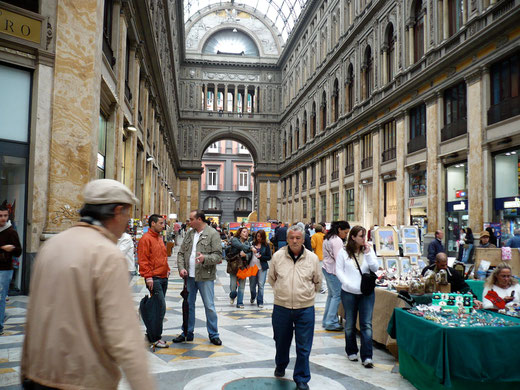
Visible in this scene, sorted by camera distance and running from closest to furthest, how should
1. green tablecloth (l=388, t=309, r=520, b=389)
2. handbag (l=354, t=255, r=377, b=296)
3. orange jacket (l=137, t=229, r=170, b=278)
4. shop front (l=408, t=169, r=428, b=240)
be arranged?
green tablecloth (l=388, t=309, r=520, b=389), handbag (l=354, t=255, r=377, b=296), orange jacket (l=137, t=229, r=170, b=278), shop front (l=408, t=169, r=428, b=240)

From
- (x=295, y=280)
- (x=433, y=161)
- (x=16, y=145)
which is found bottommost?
(x=295, y=280)

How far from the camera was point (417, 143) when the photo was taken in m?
21.6

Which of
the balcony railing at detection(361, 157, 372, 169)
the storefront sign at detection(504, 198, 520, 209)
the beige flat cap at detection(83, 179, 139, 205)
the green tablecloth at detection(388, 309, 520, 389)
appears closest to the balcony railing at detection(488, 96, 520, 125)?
the storefront sign at detection(504, 198, 520, 209)

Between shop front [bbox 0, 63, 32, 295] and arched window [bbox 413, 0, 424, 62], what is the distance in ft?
58.4

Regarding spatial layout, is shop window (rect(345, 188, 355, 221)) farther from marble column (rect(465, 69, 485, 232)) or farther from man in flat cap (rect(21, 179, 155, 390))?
man in flat cap (rect(21, 179, 155, 390))

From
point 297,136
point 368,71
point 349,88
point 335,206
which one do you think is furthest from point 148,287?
point 297,136

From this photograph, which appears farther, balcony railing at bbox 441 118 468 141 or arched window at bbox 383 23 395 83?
arched window at bbox 383 23 395 83

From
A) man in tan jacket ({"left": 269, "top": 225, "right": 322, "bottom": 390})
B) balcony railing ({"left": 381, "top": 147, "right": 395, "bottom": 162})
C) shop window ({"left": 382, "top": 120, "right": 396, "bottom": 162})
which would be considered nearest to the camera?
man in tan jacket ({"left": 269, "top": 225, "right": 322, "bottom": 390})

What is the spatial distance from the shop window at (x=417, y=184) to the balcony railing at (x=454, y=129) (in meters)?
2.30

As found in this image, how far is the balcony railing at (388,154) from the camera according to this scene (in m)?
24.4

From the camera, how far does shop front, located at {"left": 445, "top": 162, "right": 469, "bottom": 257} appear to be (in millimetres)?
17900

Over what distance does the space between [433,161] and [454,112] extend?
7.23ft

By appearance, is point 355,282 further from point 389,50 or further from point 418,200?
point 389,50

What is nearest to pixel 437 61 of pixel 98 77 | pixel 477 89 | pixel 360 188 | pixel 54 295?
pixel 477 89
